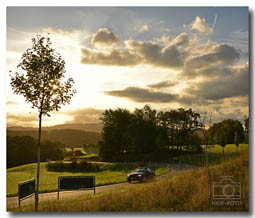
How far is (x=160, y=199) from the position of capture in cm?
730

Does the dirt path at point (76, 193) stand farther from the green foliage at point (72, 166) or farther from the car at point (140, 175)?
the green foliage at point (72, 166)

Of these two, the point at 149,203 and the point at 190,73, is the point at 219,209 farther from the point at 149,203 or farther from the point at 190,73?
the point at 190,73

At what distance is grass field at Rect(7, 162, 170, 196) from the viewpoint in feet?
24.7

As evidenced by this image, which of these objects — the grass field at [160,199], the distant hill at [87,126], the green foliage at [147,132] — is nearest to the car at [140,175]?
the grass field at [160,199]

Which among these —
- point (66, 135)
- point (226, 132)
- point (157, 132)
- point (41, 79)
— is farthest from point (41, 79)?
point (226, 132)

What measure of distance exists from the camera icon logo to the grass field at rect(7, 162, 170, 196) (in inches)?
57.7

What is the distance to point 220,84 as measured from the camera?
789cm

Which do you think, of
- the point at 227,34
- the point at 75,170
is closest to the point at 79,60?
the point at 75,170

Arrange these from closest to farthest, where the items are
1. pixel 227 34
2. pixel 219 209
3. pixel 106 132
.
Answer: pixel 219 209
pixel 227 34
pixel 106 132

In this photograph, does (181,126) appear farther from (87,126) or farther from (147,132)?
(87,126)

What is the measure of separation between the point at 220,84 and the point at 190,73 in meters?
0.93

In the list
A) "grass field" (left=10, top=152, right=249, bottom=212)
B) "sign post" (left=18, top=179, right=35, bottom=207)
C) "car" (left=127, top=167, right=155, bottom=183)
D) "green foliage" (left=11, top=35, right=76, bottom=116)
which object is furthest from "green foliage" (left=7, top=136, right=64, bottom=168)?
"car" (left=127, top=167, right=155, bottom=183)

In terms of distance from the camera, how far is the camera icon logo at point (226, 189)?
23.6ft
